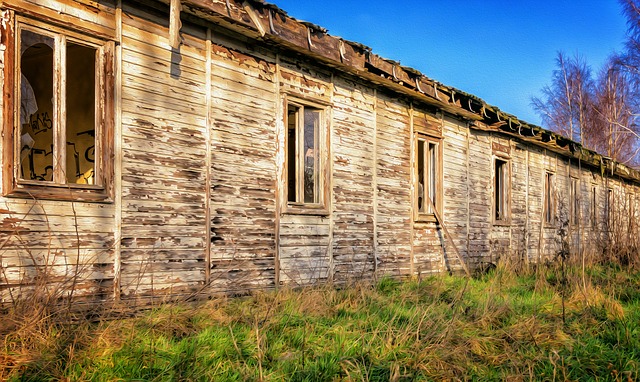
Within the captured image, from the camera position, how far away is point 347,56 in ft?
30.7

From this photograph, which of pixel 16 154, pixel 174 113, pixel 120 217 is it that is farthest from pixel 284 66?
pixel 16 154

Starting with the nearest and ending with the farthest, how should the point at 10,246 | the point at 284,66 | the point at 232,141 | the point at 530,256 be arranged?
the point at 10,246 < the point at 232,141 < the point at 284,66 < the point at 530,256

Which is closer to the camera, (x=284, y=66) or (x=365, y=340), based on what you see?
(x=365, y=340)

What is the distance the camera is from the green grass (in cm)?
453

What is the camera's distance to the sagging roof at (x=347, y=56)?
739cm

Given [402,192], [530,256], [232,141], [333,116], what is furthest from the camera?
[530,256]

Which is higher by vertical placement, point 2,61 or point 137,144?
point 2,61

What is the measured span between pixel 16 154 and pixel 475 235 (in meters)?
10.6

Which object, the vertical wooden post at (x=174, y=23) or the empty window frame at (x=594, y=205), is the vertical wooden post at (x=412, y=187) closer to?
the vertical wooden post at (x=174, y=23)

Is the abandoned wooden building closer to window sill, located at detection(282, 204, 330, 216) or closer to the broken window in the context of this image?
window sill, located at detection(282, 204, 330, 216)

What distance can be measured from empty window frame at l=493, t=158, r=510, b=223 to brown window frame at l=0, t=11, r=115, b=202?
448 inches

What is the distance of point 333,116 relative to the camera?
9.52m

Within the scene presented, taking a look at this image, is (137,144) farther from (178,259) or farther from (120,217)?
(178,259)

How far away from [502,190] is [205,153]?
34.2 ft
